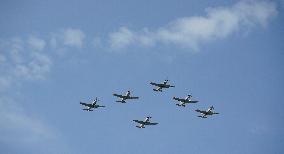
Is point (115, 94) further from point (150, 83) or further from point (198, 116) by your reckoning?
point (198, 116)

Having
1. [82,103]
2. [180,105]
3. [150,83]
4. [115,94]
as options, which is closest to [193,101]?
[180,105]

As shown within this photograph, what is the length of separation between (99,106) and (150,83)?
1848 cm

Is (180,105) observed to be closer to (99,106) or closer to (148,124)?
(148,124)

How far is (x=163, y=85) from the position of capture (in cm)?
15825

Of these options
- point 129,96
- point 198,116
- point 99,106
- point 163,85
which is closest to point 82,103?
point 99,106

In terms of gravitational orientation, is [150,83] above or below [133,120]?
above

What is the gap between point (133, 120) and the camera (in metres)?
160

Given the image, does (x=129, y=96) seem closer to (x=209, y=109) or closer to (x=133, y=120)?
(x=133, y=120)

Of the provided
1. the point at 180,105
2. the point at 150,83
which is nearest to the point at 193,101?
the point at 180,105

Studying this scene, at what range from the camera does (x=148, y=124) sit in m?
162

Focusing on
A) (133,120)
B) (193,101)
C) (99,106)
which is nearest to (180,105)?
(193,101)

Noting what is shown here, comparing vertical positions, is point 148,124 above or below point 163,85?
below

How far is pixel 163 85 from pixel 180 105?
31.3 feet

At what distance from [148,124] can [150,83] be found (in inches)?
546
